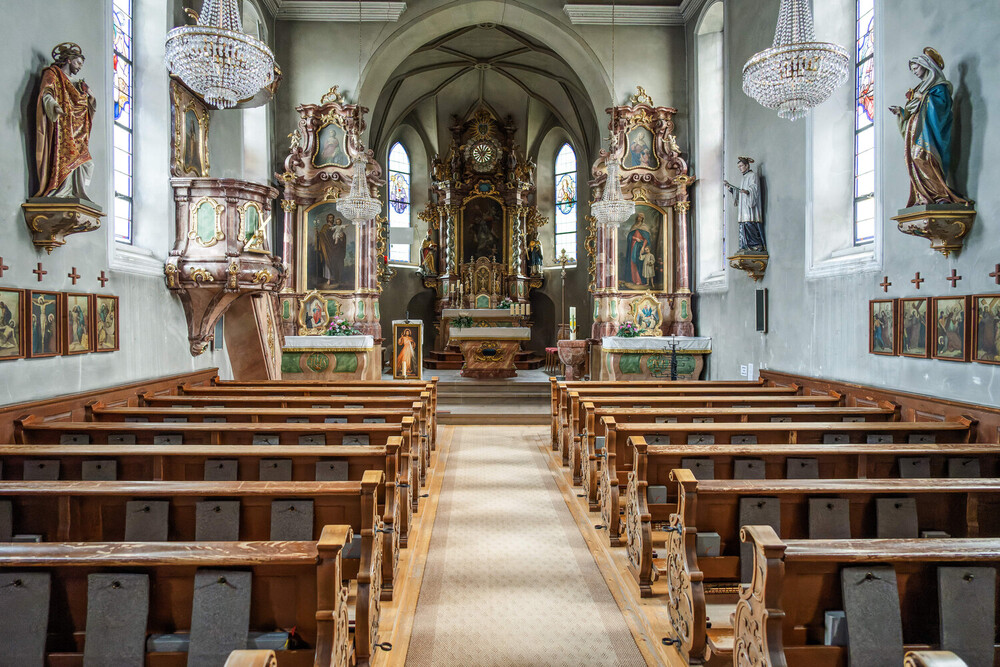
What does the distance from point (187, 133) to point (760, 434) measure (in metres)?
8.14

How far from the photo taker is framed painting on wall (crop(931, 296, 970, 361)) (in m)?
5.43

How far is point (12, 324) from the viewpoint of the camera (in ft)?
17.1

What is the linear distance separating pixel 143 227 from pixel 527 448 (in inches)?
219

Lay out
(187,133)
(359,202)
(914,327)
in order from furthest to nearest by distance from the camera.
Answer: (359,202), (187,133), (914,327)

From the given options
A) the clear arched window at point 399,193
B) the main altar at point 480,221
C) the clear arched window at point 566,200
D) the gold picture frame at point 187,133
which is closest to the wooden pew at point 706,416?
the gold picture frame at point 187,133

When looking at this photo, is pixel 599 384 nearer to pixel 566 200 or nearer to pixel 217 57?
pixel 217 57

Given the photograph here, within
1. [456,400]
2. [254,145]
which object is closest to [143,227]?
[254,145]

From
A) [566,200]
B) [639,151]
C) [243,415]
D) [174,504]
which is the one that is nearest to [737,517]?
[174,504]

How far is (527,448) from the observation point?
8.77 metres

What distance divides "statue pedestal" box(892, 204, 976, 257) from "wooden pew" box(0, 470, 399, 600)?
16.1ft

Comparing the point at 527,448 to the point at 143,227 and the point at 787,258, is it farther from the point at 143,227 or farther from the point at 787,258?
the point at 143,227

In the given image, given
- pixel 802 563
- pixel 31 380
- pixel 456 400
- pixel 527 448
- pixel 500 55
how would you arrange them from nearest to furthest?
pixel 802 563 < pixel 31 380 < pixel 527 448 < pixel 456 400 < pixel 500 55

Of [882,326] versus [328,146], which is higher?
[328,146]

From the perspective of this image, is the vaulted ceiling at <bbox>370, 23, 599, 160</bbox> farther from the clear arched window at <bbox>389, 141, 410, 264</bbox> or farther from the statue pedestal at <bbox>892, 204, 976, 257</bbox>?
the statue pedestal at <bbox>892, 204, 976, 257</bbox>
